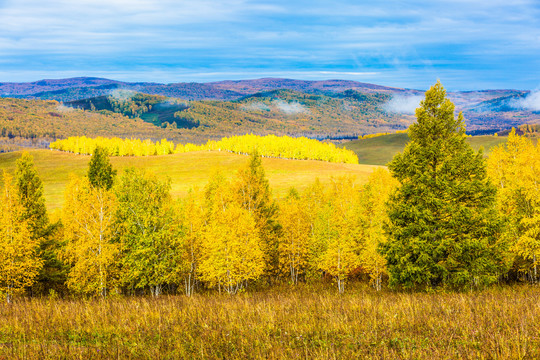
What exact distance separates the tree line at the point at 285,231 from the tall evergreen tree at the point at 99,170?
0.49 feet

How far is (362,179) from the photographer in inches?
4158

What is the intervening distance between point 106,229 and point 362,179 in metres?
82.7

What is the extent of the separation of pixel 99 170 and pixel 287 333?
46.9 metres

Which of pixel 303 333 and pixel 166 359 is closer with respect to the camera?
pixel 166 359

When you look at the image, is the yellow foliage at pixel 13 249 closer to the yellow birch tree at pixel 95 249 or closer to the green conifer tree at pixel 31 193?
the yellow birch tree at pixel 95 249

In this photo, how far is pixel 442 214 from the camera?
2292 cm

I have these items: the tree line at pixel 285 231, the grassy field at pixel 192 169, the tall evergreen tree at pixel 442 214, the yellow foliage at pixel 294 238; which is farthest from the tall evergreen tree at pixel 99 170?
the grassy field at pixel 192 169

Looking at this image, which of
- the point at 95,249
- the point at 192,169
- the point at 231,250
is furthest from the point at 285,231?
the point at 192,169

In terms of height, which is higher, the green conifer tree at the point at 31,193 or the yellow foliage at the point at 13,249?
the green conifer tree at the point at 31,193

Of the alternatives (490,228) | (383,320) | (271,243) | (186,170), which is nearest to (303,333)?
(383,320)

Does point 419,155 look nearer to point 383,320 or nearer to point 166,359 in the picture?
point 383,320

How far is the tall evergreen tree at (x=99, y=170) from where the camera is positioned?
49.6 metres

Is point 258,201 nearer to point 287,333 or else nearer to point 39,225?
point 39,225

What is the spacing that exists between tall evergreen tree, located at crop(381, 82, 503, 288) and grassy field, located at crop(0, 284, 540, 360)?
30.9 ft
